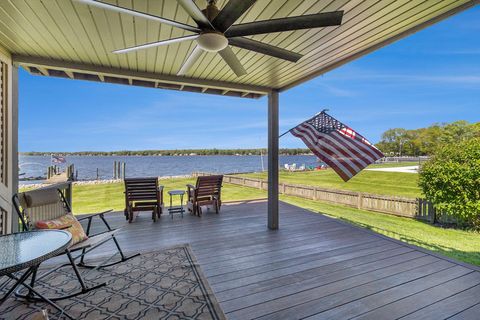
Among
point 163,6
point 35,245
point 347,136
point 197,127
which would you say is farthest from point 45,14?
point 197,127

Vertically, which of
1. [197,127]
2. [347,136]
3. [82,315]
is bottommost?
[82,315]

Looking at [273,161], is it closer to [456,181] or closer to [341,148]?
[341,148]

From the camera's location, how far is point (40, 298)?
7.45ft

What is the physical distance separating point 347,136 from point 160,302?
12.7ft

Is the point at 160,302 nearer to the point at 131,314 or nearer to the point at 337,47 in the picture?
the point at 131,314

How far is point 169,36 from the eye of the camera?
262 centimetres

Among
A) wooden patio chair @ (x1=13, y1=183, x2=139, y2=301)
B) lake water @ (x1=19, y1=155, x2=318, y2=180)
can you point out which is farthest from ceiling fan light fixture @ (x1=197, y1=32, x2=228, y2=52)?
lake water @ (x1=19, y1=155, x2=318, y2=180)

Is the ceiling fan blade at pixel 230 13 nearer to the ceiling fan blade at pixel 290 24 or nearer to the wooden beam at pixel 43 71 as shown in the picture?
the ceiling fan blade at pixel 290 24

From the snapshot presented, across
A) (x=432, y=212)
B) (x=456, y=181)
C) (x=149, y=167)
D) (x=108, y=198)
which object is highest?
(x=456, y=181)

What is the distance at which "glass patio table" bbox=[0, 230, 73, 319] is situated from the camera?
1.75 metres

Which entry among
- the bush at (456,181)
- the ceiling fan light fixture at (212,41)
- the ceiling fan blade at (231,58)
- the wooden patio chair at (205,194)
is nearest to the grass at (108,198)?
the wooden patio chair at (205,194)

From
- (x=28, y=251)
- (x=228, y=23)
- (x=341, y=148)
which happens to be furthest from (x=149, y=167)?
(x=228, y=23)

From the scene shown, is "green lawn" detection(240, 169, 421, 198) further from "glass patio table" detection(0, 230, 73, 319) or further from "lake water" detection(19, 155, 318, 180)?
"lake water" detection(19, 155, 318, 180)

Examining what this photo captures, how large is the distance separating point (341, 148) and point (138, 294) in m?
3.69
